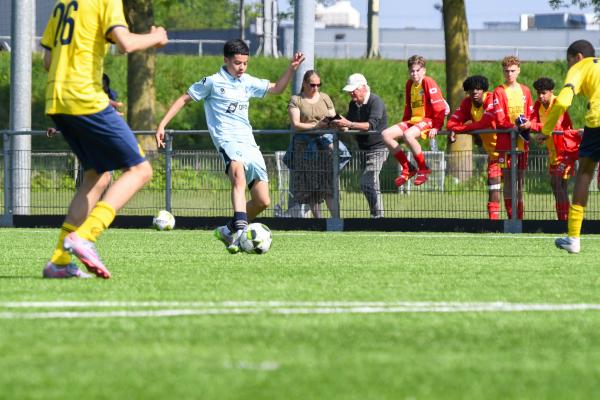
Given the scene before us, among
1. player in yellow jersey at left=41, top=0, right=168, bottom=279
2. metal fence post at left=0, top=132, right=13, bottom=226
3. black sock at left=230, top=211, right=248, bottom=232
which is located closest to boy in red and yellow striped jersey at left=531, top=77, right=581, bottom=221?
black sock at left=230, top=211, right=248, bottom=232

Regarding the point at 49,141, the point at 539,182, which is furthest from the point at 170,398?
the point at 49,141

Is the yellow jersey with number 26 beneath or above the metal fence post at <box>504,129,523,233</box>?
above

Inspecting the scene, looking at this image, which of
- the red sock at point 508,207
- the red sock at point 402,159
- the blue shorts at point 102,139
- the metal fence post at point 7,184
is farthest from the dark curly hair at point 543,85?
the blue shorts at point 102,139

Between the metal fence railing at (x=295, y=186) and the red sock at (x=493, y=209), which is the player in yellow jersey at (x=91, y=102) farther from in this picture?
the red sock at (x=493, y=209)

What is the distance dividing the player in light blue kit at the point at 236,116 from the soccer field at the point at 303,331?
6.24ft

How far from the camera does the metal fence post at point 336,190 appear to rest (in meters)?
18.2

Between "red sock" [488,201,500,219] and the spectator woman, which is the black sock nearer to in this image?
the spectator woman

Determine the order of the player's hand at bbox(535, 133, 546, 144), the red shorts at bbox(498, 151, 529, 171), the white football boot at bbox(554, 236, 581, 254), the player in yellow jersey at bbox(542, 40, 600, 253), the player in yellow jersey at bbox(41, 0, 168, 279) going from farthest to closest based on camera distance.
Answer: the red shorts at bbox(498, 151, 529, 171) → the player's hand at bbox(535, 133, 546, 144) → the white football boot at bbox(554, 236, 581, 254) → the player in yellow jersey at bbox(542, 40, 600, 253) → the player in yellow jersey at bbox(41, 0, 168, 279)

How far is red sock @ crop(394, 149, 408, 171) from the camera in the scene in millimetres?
17344

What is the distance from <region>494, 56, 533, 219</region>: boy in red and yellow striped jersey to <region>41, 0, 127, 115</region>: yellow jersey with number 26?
9.18 m

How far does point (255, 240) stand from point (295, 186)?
642 centimetres

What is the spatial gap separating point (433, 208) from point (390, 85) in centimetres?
2872

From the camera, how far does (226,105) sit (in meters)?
13.1

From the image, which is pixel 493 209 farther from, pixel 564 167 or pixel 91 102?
pixel 91 102
